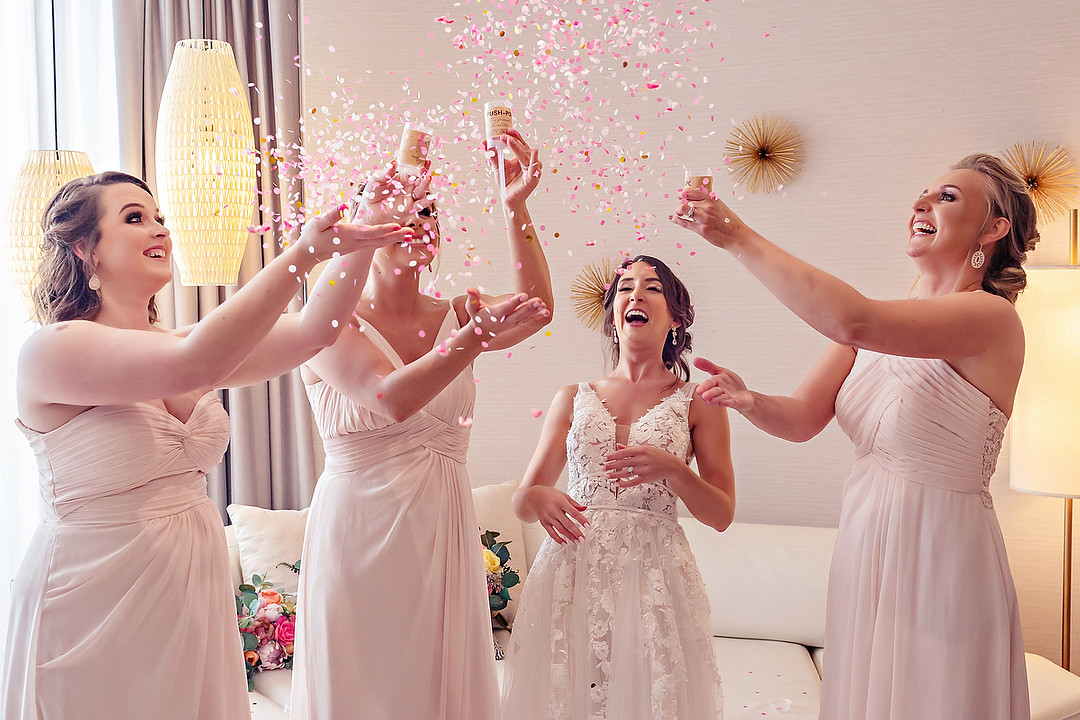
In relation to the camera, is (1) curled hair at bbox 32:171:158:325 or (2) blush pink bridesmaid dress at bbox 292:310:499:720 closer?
(1) curled hair at bbox 32:171:158:325

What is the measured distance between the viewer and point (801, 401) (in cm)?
200

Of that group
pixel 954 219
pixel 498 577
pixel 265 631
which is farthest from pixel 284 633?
pixel 954 219

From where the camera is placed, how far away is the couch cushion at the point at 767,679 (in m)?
2.60

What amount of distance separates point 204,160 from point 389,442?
127 centimetres

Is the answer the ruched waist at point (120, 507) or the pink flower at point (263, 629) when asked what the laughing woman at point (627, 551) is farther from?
the pink flower at point (263, 629)

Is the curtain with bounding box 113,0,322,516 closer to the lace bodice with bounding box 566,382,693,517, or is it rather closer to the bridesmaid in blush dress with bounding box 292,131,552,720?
the lace bodice with bounding box 566,382,693,517

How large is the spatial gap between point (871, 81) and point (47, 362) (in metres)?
2.89

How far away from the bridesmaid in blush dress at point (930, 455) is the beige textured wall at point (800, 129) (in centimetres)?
147

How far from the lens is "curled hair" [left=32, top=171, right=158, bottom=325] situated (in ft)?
5.51

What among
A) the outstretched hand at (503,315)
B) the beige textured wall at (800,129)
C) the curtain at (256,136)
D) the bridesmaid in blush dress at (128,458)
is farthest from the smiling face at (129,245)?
the curtain at (256,136)

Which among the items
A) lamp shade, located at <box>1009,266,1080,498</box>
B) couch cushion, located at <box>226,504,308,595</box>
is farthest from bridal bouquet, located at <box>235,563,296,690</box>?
lamp shade, located at <box>1009,266,1080,498</box>

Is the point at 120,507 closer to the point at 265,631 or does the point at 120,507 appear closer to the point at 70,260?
the point at 70,260


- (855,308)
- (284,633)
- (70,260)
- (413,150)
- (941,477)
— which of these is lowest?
(284,633)

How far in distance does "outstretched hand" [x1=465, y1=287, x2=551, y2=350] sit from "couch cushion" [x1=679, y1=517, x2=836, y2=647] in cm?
176
